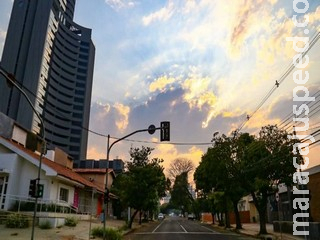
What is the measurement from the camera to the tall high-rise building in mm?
128375

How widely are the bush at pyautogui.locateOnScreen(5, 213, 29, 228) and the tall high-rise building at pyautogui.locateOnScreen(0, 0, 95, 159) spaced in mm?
95212

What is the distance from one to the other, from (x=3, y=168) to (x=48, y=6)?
128 m

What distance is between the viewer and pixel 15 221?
24.1 m

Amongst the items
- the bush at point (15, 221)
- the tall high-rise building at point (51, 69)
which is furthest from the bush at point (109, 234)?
the tall high-rise building at point (51, 69)

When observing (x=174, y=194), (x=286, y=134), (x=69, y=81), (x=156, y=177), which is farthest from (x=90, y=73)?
(x=286, y=134)

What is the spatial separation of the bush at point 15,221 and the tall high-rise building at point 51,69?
9521 centimetres

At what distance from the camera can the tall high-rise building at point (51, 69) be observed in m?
128

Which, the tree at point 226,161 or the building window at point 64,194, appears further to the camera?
the tree at point 226,161

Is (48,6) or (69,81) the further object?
(69,81)

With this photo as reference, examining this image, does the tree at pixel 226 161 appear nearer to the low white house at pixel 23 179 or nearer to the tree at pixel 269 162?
the tree at pixel 269 162

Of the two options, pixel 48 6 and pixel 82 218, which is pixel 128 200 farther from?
pixel 48 6

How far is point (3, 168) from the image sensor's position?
2886 centimetres

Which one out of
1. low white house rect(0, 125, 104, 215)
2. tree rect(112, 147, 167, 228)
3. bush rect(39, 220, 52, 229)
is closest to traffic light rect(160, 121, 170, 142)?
low white house rect(0, 125, 104, 215)

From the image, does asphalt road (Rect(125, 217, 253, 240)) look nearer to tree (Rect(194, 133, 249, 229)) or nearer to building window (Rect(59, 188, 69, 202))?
tree (Rect(194, 133, 249, 229))
